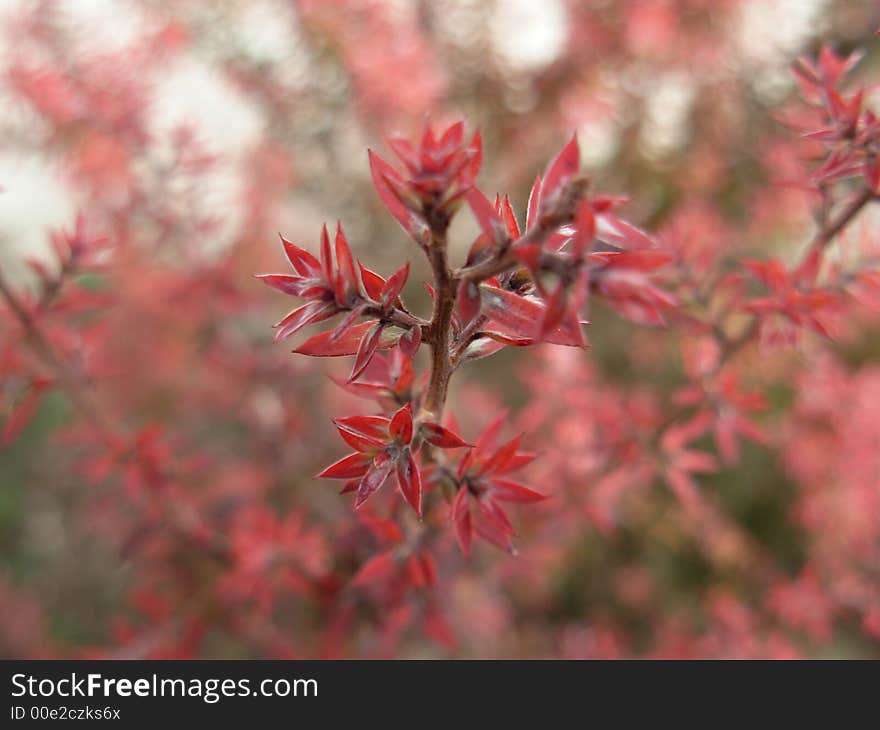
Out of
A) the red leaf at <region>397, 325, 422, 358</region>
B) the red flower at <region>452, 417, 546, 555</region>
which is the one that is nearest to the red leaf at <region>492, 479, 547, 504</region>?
the red flower at <region>452, 417, 546, 555</region>

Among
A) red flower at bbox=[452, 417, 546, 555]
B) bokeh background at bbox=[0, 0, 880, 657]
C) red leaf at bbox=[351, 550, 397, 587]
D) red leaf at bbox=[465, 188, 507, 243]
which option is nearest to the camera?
red leaf at bbox=[465, 188, 507, 243]

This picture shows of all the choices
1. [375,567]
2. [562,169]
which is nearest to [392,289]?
[562,169]

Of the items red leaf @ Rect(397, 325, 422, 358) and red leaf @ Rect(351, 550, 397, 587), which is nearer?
red leaf @ Rect(397, 325, 422, 358)

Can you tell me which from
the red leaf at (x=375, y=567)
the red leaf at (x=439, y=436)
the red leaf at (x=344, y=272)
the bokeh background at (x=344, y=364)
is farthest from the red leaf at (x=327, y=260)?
the bokeh background at (x=344, y=364)

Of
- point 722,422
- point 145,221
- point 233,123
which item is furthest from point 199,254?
point 722,422

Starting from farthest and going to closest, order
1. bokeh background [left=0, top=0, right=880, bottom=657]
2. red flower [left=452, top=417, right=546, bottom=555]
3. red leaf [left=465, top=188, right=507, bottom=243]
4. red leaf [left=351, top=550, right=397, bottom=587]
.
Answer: bokeh background [left=0, top=0, right=880, bottom=657] → red leaf [left=351, top=550, right=397, bottom=587] → red flower [left=452, top=417, right=546, bottom=555] → red leaf [left=465, top=188, right=507, bottom=243]

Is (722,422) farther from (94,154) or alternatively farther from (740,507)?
(740,507)

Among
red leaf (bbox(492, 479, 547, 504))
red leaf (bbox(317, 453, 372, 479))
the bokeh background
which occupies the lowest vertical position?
red leaf (bbox(492, 479, 547, 504))

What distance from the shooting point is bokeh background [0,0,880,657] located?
1042mm

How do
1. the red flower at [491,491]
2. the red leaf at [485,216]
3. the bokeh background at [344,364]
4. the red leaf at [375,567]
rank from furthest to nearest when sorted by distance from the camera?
the bokeh background at [344,364]
the red leaf at [375,567]
the red flower at [491,491]
the red leaf at [485,216]

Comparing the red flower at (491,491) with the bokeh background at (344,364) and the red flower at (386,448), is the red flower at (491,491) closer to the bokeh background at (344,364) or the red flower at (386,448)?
the red flower at (386,448)

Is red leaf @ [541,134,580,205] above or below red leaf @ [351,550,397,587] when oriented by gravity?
above

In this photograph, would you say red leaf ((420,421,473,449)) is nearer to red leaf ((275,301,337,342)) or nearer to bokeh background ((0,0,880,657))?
red leaf ((275,301,337,342))

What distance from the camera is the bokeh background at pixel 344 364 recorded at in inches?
41.0
